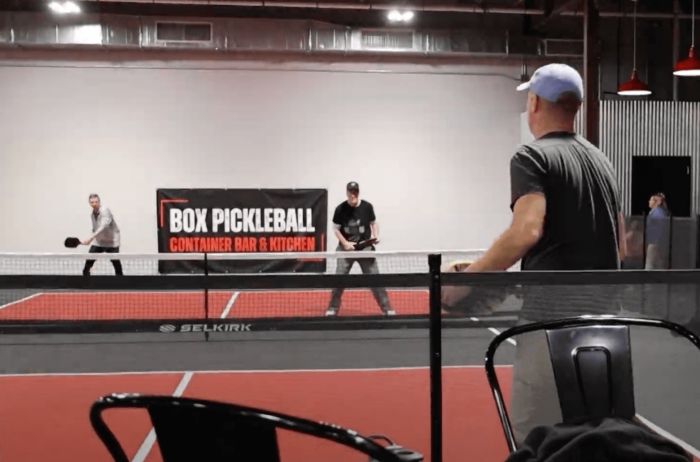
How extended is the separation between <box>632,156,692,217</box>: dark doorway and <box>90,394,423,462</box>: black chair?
14.6 meters

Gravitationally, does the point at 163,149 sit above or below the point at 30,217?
above

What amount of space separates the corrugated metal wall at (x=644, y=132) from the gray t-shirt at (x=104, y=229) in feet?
32.5

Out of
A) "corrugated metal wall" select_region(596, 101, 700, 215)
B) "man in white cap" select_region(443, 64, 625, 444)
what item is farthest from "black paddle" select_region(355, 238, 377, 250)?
"man in white cap" select_region(443, 64, 625, 444)

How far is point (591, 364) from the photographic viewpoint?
2346mm

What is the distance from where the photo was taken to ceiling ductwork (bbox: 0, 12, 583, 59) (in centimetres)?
1466

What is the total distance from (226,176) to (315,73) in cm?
302

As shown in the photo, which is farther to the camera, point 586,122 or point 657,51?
point 657,51

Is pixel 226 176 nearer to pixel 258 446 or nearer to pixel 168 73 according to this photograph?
pixel 168 73

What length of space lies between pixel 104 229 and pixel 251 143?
382 cm

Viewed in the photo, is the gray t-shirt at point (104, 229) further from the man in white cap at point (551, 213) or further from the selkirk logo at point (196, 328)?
the man in white cap at point (551, 213)

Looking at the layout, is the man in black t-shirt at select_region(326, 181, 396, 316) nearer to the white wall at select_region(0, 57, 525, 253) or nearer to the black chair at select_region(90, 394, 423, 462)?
the white wall at select_region(0, 57, 525, 253)

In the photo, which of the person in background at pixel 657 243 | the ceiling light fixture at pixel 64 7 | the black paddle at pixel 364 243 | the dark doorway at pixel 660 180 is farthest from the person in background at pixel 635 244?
the ceiling light fixture at pixel 64 7

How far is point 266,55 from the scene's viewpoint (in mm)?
15633

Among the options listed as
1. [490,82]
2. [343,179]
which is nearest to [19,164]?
[343,179]
